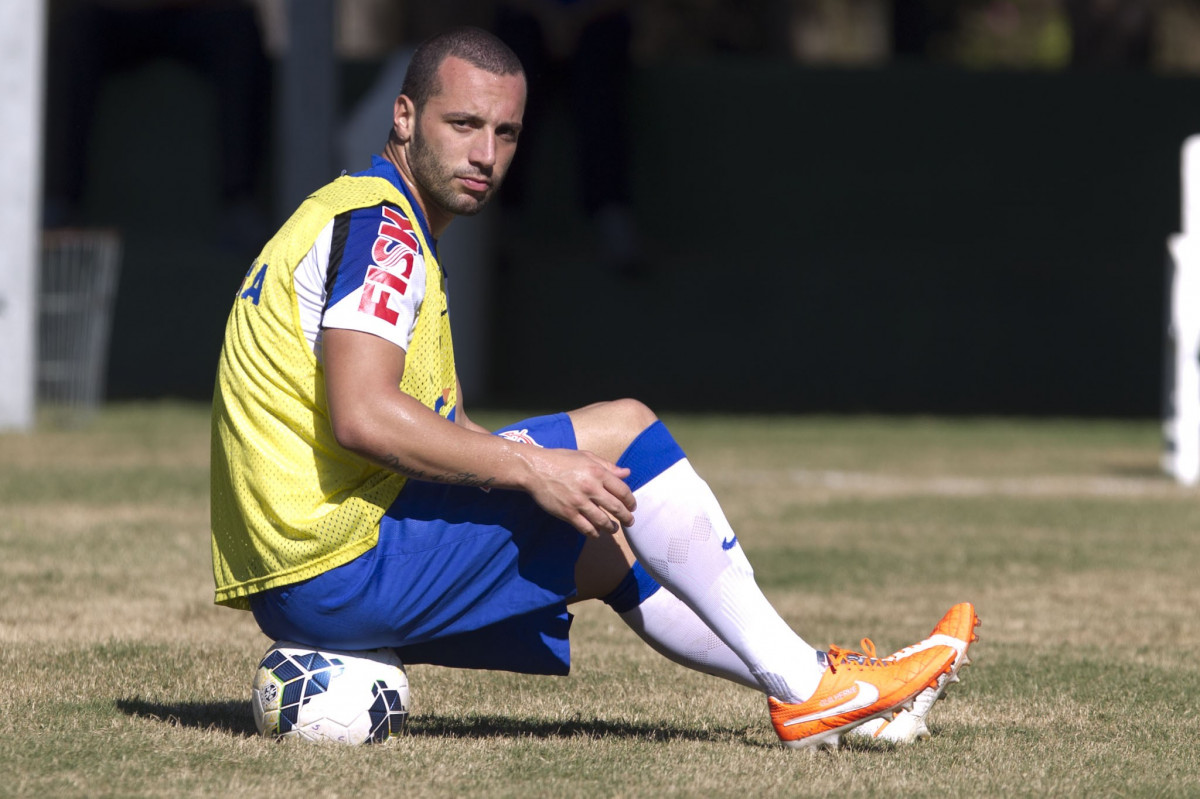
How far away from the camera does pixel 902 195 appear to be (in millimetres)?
16781

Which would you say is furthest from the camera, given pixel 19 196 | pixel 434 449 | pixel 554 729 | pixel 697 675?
pixel 19 196

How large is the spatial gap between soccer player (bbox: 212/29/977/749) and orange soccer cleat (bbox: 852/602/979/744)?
0.10 ft

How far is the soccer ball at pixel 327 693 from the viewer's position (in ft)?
12.9

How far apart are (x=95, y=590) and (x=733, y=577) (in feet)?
10.8

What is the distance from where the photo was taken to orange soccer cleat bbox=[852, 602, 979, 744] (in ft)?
13.3

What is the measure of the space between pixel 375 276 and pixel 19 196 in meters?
9.65

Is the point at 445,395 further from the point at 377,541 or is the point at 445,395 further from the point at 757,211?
the point at 757,211

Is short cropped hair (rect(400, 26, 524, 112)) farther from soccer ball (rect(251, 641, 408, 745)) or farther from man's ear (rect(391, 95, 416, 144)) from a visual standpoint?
soccer ball (rect(251, 641, 408, 745))

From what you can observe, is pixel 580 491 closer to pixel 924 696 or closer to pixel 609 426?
pixel 609 426

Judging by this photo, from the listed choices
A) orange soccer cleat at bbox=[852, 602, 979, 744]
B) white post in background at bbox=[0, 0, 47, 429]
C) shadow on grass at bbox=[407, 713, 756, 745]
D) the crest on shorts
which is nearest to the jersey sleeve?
the crest on shorts

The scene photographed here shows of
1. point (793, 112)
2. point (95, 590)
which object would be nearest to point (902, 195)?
point (793, 112)

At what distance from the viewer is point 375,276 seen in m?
3.64

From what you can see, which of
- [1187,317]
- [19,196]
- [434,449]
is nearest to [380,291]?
[434,449]

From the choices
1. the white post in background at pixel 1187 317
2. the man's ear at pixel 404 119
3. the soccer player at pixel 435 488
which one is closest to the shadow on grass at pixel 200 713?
the soccer player at pixel 435 488
